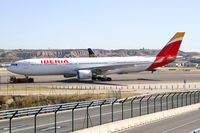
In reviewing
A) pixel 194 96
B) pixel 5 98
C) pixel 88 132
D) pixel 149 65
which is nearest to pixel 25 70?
pixel 5 98

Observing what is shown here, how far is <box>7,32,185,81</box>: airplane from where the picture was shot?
65.8 meters

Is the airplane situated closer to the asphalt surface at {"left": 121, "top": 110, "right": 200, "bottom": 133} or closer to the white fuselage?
the white fuselage

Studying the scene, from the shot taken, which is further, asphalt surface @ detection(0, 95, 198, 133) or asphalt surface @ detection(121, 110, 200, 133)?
asphalt surface @ detection(121, 110, 200, 133)

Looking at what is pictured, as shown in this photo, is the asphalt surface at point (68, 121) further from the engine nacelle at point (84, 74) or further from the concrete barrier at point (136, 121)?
the engine nacelle at point (84, 74)

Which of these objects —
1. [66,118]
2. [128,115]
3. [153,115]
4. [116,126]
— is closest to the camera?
[66,118]

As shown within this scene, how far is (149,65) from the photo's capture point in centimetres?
7644

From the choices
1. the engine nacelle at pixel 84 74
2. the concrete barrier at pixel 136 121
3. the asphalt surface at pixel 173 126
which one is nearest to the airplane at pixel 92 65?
the engine nacelle at pixel 84 74

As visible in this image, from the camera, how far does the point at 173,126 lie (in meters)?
27.4

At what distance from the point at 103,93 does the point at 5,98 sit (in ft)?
46.5

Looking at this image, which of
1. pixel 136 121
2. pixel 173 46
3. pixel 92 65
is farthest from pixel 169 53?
pixel 136 121

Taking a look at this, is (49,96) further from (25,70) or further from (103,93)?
(25,70)

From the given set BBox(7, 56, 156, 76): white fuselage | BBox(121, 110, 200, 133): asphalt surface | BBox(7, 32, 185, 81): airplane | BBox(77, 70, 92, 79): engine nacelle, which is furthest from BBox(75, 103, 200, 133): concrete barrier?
BBox(7, 56, 156, 76): white fuselage

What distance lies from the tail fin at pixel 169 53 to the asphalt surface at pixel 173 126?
44569 mm

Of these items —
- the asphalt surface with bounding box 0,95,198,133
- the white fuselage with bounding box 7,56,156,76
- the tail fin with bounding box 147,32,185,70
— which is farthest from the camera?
the tail fin with bounding box 147,32,185,70
